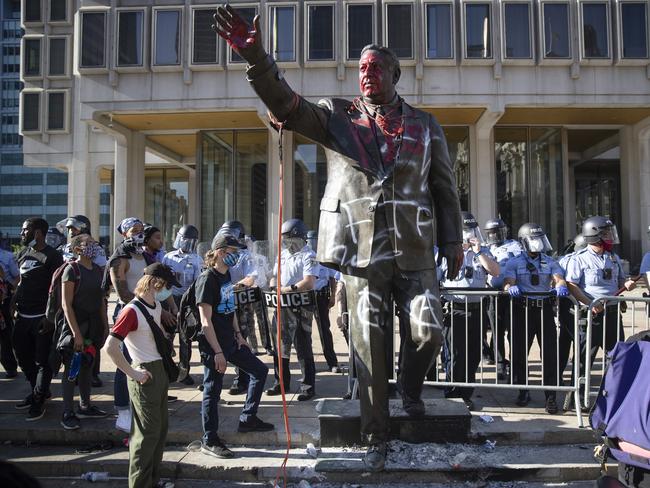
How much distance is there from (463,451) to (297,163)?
17.4m

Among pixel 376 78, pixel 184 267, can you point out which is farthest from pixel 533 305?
pixel 184 267

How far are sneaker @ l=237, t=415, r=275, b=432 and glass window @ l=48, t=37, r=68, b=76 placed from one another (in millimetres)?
24397

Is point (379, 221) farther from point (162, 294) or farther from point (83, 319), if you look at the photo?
point (83, 319)

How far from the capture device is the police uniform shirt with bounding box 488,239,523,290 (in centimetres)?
641

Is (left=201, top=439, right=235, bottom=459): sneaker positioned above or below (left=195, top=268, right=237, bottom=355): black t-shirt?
below

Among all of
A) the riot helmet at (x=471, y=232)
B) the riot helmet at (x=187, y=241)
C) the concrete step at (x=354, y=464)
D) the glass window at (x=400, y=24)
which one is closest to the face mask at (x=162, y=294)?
the concrete step at (x=354, y=464)

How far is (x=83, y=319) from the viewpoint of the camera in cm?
534

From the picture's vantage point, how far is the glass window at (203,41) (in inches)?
733

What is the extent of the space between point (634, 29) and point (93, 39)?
62.2 feet

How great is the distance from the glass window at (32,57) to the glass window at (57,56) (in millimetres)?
603

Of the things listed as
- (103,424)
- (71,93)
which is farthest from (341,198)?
(71,93)

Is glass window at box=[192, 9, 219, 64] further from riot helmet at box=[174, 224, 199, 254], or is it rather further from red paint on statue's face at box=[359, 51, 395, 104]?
red paint on statue's face at box=[359, 51, 395, 104]

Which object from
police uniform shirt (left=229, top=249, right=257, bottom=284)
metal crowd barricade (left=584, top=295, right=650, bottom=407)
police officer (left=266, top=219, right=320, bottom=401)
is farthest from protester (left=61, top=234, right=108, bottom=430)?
metal crowd barricade (left=584, top=295, right=650, bottom=407)

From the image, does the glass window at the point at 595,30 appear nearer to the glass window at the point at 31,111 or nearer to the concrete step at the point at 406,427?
the concrete step at the point at 406,427
